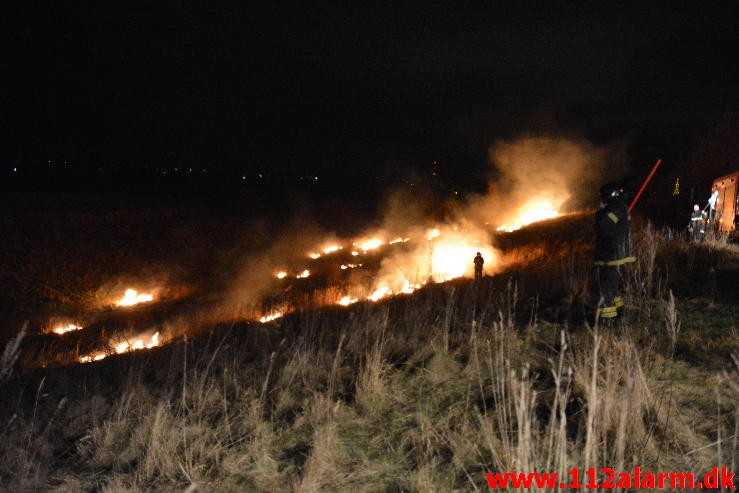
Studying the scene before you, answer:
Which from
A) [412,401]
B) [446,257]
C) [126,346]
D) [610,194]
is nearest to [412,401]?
[412,401]

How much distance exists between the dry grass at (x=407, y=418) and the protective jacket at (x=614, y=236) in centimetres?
77

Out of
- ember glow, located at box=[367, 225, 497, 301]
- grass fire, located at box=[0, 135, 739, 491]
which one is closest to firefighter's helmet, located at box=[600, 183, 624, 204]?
grass fire, located at box=[0, 135, 739, 491]

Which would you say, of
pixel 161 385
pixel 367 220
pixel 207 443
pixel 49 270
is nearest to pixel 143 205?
pixel 49 270

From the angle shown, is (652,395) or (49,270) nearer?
(652,395)

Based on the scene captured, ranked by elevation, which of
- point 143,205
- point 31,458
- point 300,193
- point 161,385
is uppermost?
point 300,193

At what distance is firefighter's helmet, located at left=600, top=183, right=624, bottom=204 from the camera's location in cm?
570

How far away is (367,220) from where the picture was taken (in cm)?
3794

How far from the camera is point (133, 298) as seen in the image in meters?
18.4

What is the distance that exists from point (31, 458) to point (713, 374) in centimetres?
547

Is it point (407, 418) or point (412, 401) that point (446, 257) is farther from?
point (407, 418)

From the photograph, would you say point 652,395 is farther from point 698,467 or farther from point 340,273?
point 340,273

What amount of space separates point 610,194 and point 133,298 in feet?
59.2

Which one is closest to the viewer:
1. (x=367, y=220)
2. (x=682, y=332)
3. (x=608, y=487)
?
(x=608, y=487)

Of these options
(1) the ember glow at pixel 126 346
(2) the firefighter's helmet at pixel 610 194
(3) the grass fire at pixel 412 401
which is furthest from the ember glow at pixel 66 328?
(2) the firefighter's helmet at pixel 610 194
